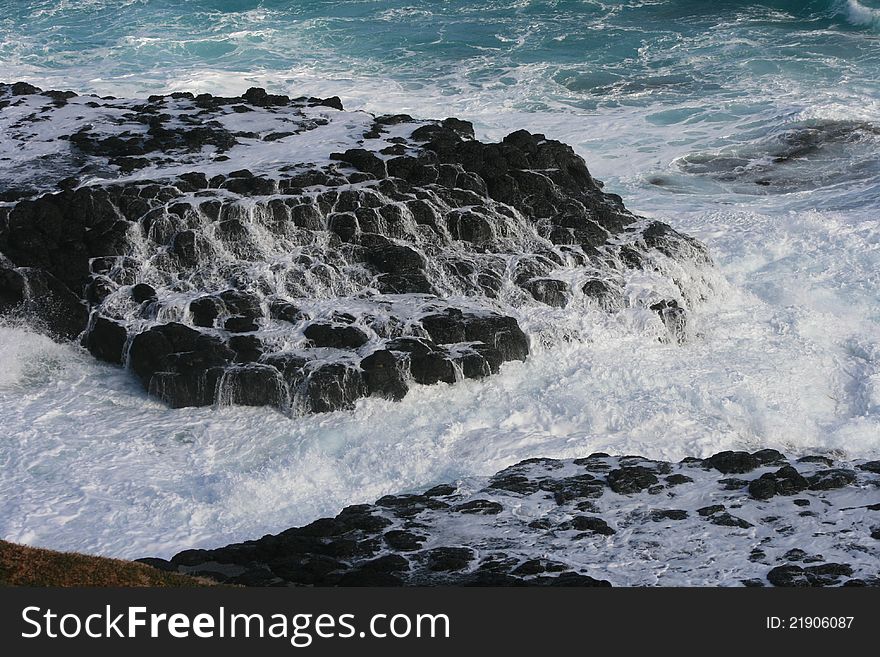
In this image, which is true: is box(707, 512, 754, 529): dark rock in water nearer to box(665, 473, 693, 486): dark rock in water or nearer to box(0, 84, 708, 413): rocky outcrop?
box(665, 473, 693, 486): dark rock in water

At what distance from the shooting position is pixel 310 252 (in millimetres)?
28312

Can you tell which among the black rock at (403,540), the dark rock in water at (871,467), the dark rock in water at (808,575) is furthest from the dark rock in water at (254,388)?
the dark rock in water at (871,467)

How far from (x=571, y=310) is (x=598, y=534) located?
9.53 meters

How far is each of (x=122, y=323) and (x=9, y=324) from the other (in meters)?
2.70

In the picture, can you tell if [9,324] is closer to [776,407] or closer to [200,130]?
[200,130]

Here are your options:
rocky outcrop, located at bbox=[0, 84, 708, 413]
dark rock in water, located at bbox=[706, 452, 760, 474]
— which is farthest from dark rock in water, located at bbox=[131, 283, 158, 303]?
dark rock in water, located at bbox=[706, 452, 760, 474]

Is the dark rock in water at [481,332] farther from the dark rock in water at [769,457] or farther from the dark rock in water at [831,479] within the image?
the dark rock in water at [831,479]

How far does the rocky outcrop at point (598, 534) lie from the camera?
1797 cm

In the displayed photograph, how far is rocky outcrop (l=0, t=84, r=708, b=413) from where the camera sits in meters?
25.6

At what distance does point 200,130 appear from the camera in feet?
108

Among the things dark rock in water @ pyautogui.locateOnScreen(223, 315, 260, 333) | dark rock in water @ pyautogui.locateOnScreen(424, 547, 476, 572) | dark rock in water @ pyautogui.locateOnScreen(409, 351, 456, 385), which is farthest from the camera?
dark rock in water @ pyautogui.locateOnScreen(223, 315, 260, 333)

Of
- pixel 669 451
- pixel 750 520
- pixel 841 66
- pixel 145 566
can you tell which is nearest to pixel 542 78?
pixel 841 66

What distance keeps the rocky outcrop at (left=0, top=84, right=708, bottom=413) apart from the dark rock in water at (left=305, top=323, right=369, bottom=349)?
5 centimetres

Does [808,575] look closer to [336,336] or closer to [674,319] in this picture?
[674,319]
